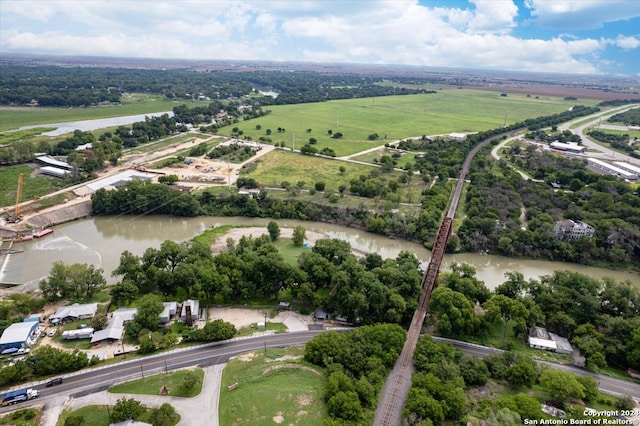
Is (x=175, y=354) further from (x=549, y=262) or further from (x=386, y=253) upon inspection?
(x=549, y=262)

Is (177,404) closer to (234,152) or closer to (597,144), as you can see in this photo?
(234,152)

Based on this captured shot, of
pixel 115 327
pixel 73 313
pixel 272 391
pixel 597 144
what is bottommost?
pixel 272 391

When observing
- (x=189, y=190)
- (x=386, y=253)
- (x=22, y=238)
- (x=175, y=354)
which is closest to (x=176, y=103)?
(x=189, y=190)

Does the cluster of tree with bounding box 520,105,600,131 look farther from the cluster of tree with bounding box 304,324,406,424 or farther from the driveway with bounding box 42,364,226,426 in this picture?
the driveway with bounding box 42,364,226,426

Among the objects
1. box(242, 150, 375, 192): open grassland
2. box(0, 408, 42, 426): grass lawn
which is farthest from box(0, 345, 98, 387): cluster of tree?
box(242, 150, 375, 192): open grassland

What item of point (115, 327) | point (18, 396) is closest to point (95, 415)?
Answer: point (18, 396)
